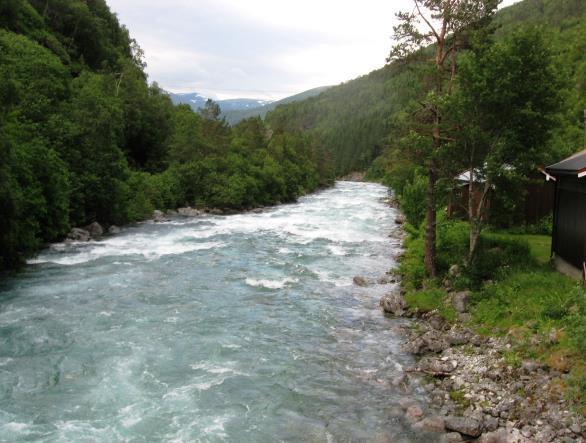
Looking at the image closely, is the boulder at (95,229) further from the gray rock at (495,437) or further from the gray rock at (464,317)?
the gray rock at (495,437)

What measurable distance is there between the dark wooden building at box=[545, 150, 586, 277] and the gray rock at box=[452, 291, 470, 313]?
3372mm

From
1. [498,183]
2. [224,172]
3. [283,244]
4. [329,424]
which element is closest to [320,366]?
[329,424]

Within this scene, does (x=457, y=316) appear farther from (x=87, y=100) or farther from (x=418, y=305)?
(x=87, y=100)

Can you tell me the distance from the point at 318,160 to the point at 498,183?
84.3 metres

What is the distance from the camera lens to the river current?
387 inches

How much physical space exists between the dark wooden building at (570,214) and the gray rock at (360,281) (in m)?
7.43

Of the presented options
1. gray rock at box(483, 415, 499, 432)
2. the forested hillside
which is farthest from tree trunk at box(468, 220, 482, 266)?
gray rock at box(483, 415, 499, 432)

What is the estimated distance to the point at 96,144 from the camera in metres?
31.9

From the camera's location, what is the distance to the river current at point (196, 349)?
982cm

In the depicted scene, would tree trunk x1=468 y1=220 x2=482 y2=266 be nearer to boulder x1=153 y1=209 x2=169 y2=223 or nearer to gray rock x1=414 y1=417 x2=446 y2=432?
gray rock x1=414 y1=417 x2=446 y2=432

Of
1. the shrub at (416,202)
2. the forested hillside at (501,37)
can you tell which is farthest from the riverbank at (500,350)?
the shrub at (416,202)

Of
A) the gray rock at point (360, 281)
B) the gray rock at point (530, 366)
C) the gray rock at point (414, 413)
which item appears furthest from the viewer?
the gray rock at point (360, 281)

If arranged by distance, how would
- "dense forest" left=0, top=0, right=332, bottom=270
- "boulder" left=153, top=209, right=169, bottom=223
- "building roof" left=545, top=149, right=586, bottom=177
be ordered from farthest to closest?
"boulder" left=153, top=209, right=169, bottom=223 < "dense forest" left=0, top=0, right=332, bottom=270 < "building roof" left=545, top=149, right=586, bottom=177

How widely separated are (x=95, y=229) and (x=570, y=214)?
27271 mm
